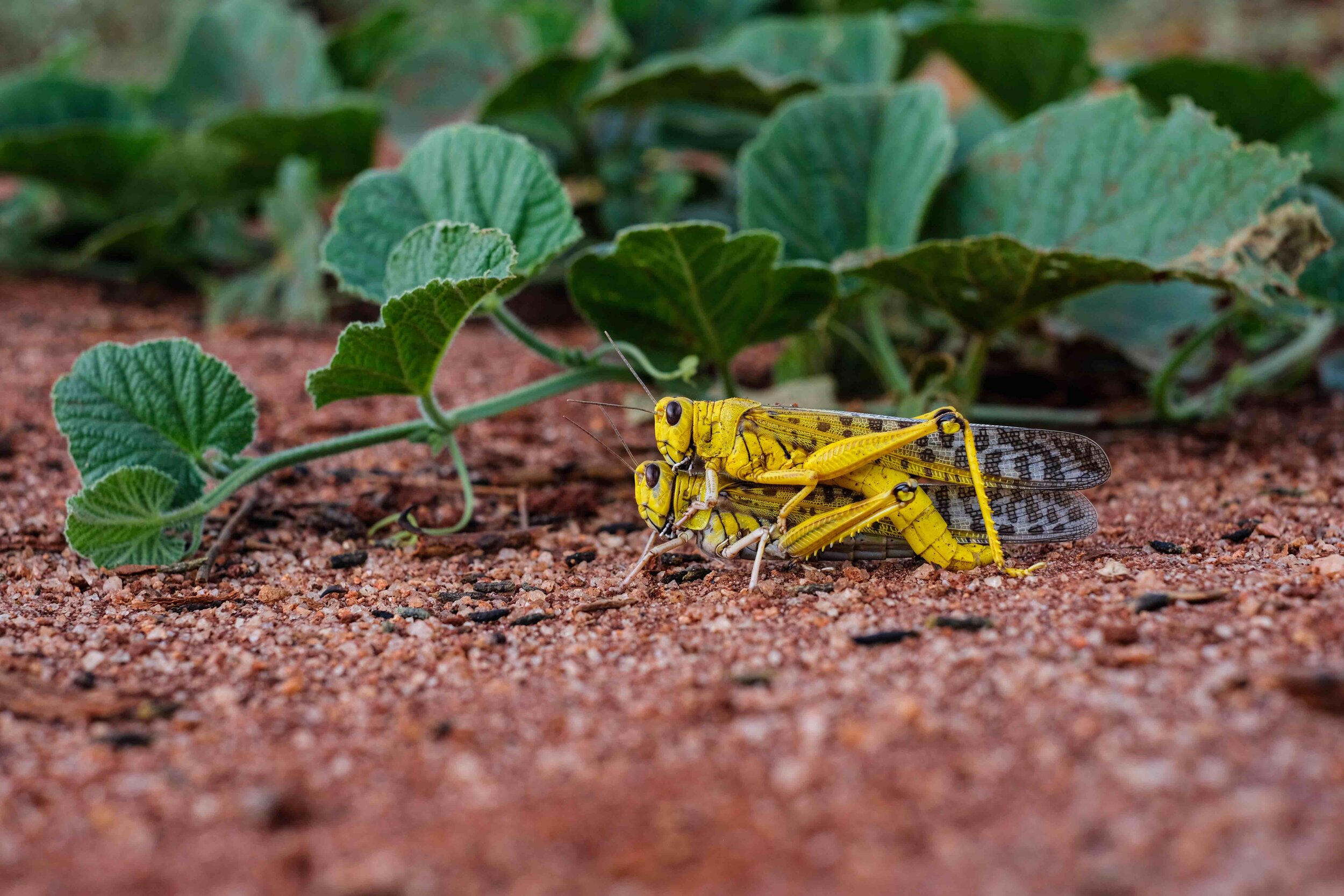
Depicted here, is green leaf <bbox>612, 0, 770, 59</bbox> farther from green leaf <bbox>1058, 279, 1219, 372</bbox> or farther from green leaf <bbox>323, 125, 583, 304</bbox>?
green leaf <bbox>1058, 279, 1219, 372</bbox>

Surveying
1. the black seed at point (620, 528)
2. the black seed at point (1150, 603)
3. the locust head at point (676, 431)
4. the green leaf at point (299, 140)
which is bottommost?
the black seed at point (1150, 603)

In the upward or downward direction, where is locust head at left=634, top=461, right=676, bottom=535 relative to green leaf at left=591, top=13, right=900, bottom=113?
downward

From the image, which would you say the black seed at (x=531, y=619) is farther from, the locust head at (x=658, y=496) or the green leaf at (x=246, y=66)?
the green leaf at (x=246, y=66)

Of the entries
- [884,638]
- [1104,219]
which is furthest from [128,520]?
[1104,219]

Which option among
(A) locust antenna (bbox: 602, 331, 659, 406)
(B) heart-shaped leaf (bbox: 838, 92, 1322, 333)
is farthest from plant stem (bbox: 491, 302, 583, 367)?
(B) heart-shaped leaf (bbox: 838, 92, 1322, 333)

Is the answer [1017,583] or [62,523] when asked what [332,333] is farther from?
[1017,583]

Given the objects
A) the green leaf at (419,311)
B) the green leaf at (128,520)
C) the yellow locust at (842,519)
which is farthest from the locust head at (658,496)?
the green leaf at (128,520)

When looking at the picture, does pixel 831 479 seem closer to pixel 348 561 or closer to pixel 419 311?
pixel 419 311
